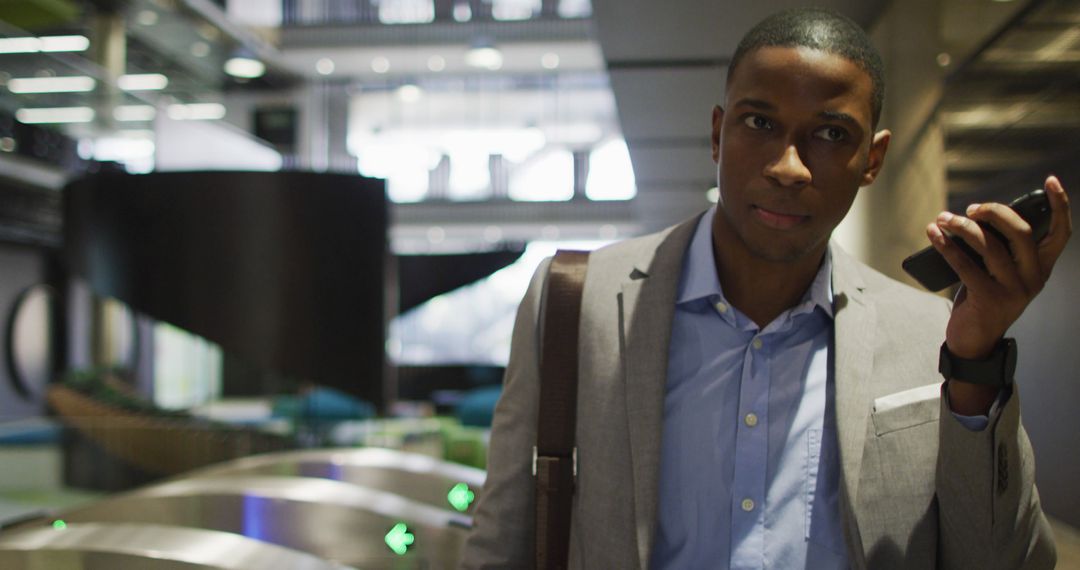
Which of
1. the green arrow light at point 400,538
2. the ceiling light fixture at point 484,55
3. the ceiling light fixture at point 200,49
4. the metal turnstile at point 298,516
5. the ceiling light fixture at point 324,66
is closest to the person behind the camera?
the green arrow light at point 400,538

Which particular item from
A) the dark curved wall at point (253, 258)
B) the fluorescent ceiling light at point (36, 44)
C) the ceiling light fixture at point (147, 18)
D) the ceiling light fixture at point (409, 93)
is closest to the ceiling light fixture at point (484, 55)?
the ceiling light fixture at point (409, 93)

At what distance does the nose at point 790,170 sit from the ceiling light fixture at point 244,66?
16.0 metres

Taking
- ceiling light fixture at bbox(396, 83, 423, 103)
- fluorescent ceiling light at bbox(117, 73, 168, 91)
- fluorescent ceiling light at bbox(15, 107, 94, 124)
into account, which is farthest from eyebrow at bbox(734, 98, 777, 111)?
ceiling light fixture at bbox(396, 83, 423, 103)

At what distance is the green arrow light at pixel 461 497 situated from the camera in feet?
12.0

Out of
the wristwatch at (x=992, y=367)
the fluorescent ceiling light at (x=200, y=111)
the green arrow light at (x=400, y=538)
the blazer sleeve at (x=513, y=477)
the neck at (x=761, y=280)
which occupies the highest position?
the fluorescent ceiling light at (x=200, y=111)

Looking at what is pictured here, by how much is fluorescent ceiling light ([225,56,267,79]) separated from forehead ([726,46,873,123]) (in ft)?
53.2

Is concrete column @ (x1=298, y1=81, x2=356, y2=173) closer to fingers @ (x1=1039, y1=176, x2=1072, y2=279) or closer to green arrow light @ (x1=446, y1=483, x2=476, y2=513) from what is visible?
green arrow light @ (x1=446, y1=483, x2=476, y2=513)

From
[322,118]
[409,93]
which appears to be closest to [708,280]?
[409,93]

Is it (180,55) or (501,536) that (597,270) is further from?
(180,55)

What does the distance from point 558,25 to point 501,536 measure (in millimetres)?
14415

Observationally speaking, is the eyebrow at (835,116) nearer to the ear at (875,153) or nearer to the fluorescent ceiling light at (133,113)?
the ear at (875,153)

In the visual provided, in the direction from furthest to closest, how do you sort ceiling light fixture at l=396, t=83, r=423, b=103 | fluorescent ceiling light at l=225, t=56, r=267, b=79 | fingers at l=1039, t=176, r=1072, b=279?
ceiling light fixture at l=396, t=83, r=423, b=103, fluorescent ceiling light at l=225, t=56, r=267, b=79, fingers at l=1039, t=176, r=1072, b=279

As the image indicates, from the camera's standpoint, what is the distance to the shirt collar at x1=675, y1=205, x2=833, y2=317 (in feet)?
5.12

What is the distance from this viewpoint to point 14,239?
1446cm
